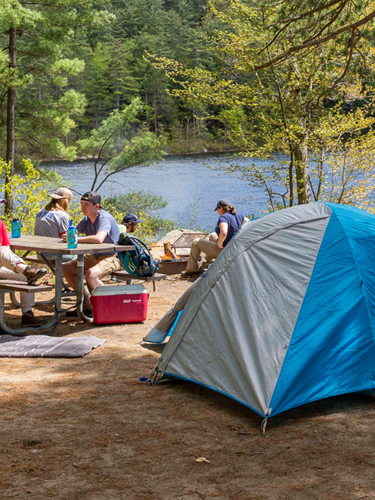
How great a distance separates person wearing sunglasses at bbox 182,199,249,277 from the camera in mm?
7273

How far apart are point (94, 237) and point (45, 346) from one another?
1.25 meters

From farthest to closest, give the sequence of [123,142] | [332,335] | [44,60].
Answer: [123,142] → [44,60] → [332,335]

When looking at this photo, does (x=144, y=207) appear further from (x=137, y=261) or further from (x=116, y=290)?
→ (x=116, y=290)

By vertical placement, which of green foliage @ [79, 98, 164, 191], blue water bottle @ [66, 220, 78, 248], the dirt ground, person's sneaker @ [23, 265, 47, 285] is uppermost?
green foliage @ [79, 98, 164, 191]

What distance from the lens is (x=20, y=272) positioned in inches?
198

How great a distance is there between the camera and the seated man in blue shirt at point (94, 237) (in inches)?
221

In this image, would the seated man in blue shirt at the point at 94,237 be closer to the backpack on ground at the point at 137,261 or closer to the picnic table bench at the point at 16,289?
the backpack on ground at the point at 137,261

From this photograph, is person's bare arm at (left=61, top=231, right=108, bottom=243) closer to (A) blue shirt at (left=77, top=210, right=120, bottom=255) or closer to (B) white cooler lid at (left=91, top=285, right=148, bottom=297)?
(A) blue shirt at (left=77, top=210, right=120, bottom=255)

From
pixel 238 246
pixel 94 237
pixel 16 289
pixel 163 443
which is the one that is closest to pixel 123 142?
pixel 94 237

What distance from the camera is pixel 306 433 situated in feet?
9.62

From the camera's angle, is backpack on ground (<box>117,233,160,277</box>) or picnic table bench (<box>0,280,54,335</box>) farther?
backpack on ground (<box>117,233,160,277</box>)

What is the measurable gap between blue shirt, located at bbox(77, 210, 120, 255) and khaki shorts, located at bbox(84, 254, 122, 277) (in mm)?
209

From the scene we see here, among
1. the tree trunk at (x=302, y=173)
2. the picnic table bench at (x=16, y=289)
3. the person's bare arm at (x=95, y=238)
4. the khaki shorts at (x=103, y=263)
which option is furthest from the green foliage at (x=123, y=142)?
the picnic table bench at (x=16, y=289)

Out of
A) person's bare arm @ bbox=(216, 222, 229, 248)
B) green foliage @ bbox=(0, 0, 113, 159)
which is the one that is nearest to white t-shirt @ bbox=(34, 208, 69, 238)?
person's bare arm @ bbox=(216, 222, 229, 248)
